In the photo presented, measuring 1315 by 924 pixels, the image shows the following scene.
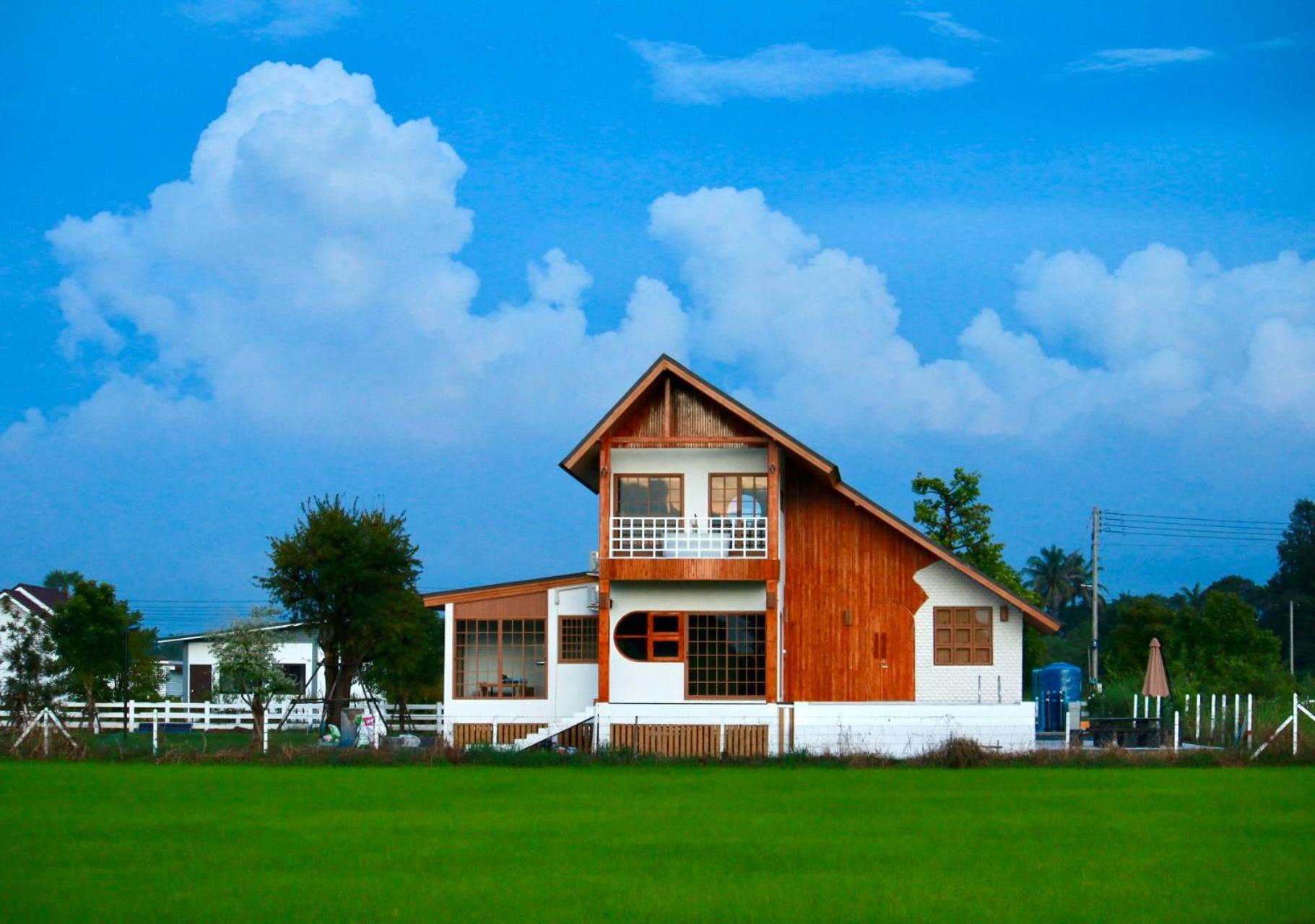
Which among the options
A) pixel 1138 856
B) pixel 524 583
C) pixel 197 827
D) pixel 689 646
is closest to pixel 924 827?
pixel 1138 856

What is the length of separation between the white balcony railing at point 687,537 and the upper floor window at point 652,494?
307mm

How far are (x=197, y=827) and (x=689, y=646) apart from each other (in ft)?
57.2

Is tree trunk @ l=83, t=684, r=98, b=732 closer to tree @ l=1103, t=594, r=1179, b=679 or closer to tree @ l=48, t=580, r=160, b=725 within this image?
tree @ l=48, t=580, r=160, b=725

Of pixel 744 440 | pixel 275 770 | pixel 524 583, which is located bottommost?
pixel 275 770

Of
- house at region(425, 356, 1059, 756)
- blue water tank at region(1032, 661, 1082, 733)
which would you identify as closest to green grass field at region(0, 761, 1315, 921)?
house at region(425, 356, 1059, 756)

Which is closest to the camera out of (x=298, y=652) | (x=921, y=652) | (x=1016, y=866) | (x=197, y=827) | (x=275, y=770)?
(x=1016, y=866)

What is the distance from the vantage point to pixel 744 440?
35094 millimetres

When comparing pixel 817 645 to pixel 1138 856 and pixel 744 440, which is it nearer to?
pixel 744 440

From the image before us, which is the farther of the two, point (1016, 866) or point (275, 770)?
point (275, 770)

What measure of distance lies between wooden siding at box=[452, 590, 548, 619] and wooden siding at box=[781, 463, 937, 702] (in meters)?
5.77

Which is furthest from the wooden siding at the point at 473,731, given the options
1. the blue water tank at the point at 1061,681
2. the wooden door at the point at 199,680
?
the wooden door at the point at 199,680

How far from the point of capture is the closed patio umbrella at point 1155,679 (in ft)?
113

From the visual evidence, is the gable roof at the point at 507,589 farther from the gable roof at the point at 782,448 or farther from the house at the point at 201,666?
the house at the point at 201,666

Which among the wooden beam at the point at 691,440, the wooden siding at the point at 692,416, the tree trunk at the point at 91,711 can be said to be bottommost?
the tree trunk at the point at 91,711
